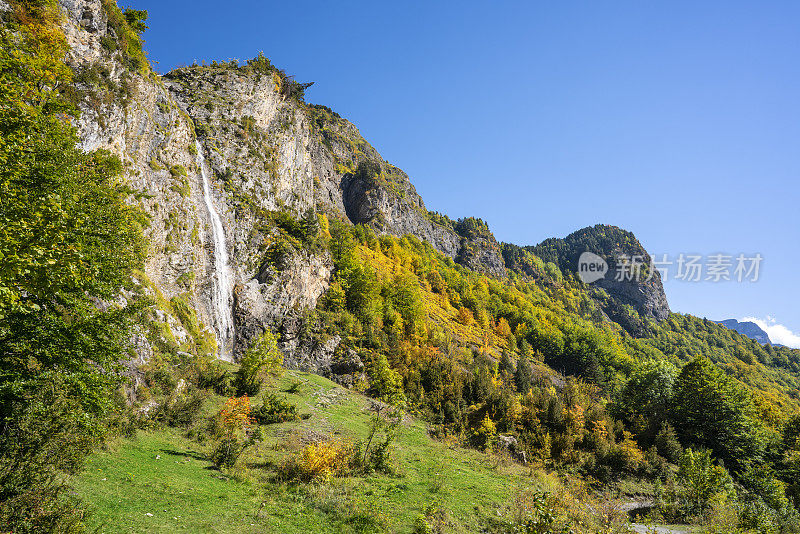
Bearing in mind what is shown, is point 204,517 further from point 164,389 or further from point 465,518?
point 164,389

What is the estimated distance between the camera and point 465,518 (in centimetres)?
1415

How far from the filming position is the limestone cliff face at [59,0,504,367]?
2642cm

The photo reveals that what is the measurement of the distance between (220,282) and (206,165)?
15900 millimetres

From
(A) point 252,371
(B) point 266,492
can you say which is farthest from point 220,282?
(B) point 266,492

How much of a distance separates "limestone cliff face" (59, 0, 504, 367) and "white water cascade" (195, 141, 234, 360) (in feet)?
1.58

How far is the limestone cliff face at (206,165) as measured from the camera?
26.4 m

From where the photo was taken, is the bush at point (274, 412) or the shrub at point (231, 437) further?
the bush at point (274, 412)

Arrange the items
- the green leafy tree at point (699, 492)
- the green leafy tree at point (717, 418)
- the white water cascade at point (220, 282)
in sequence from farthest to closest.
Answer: the green leafy tree at point (717, 418) → the white water cascade at point (220, 282) → the green leafy tree at point (699, 492)

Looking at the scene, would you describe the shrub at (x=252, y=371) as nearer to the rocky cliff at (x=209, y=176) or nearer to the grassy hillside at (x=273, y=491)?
the grassy hillside at (x=273, y=491)

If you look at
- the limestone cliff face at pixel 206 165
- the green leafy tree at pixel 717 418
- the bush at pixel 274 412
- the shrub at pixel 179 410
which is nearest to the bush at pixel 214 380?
the bush at pixel 274 412

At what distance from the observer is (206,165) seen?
1602 inches

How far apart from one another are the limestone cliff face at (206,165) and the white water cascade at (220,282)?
0.48m

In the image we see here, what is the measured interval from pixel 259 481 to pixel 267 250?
31.9 metres

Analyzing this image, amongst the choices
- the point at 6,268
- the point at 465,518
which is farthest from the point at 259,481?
the point at 6,268
